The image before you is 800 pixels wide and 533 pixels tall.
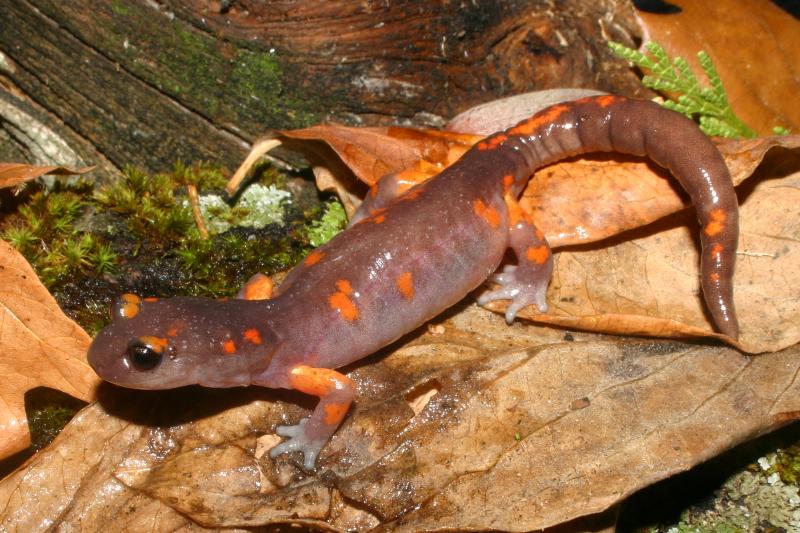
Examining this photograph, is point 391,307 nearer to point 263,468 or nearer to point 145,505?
point 263,468

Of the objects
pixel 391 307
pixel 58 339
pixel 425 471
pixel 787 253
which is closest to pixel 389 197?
pixel 391 307

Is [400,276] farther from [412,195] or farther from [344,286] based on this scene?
[412,195]

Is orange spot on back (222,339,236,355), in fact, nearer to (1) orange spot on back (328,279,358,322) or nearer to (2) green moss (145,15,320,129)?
(1) orange spot on back (328,279,358,322)

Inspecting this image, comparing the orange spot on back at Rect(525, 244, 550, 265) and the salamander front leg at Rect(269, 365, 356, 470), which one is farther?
the orange spot on back at Rect(525, 244, 550, 265)

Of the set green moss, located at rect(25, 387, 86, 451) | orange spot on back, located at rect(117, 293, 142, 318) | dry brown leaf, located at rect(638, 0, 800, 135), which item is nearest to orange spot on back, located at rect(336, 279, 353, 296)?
orange spot on back, located at rect(117, 293, 142, 318)

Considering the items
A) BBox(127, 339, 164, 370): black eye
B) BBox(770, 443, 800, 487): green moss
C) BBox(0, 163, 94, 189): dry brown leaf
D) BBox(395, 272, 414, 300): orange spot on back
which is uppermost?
BBox(0, 163, 94, 189): dry brown leaf

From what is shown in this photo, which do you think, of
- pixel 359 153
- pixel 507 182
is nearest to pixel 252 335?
pixel 359 153

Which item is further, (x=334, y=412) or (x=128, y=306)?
(x=334, y=412)
